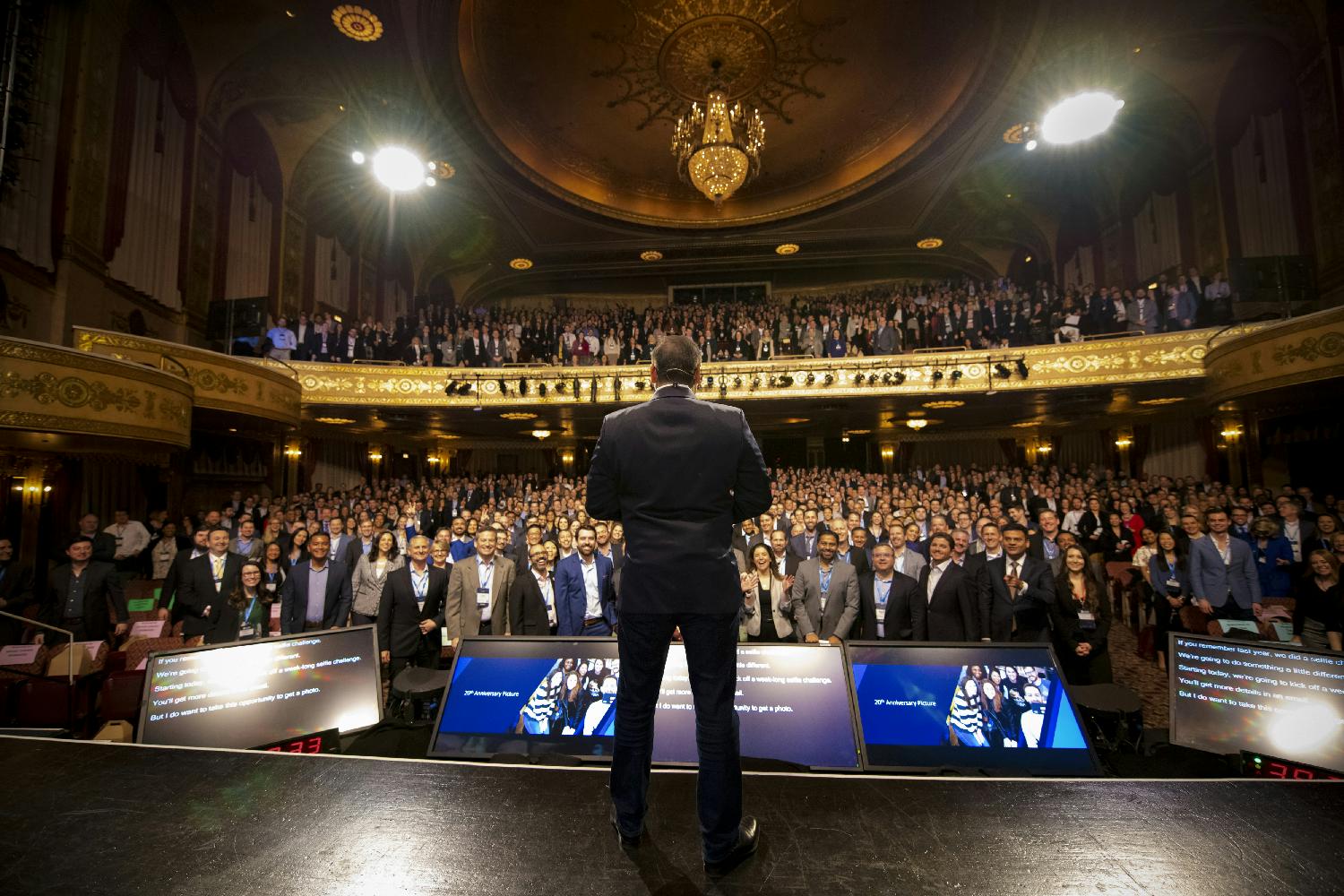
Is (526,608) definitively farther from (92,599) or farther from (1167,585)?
(1167,585)

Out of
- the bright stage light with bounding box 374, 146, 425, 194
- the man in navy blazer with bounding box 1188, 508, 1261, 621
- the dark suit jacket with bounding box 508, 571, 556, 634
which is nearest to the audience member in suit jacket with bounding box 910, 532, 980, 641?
the man in navy blazer with bounding box 1188, 508, 1261, 621

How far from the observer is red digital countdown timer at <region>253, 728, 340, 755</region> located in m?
2.44

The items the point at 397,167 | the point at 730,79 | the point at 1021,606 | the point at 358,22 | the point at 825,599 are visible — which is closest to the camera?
the point at 1021,606

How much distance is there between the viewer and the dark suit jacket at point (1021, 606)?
4.27 meters

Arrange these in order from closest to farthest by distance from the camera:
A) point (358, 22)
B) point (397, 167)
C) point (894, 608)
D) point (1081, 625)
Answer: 1. point (1081, 625)
2. point (894, 608)
3. point (358, 22)
4. point (397, 167)

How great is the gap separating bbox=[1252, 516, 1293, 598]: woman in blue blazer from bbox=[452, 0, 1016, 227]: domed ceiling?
29.7 ft

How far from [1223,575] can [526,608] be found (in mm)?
5864

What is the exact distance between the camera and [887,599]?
4.54 m

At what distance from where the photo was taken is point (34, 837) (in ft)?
4.83

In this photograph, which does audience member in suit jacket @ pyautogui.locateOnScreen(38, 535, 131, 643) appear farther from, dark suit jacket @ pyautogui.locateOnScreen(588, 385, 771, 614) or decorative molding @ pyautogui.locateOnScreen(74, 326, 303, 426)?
dark suit jacket @ pyautogui.locateOnScreen(588, 385, 771, 614)

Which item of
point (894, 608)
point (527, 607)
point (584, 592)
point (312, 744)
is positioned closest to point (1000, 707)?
point (894, 608)

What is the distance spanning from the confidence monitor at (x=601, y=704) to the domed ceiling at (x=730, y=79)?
38.1ft

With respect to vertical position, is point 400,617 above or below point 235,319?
below

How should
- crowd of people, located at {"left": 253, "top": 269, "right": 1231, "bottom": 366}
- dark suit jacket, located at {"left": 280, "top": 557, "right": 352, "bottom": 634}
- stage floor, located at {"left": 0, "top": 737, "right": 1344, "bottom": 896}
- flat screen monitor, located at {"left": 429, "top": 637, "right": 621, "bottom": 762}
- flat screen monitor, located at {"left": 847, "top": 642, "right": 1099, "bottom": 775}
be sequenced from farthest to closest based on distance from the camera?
1. crowd of people, located at {"left": 253, "top": 269, "right": 1231, "bottom": 366}
2. dark suit jacket, located at {"left": 280, "top": 557, "right": 352, "bottom": 634}
3. flat screen monitor, located at {"left": 429, "top": 637, "right": 621, "bottom": 762}
4. flat screen monitor, located at {"left": 847, "top": 642, "right": 1099, "bottom": 775}
5. stage floor, located at {"left": 0, "top": 737, "right": 1344, "bottom": 896}
